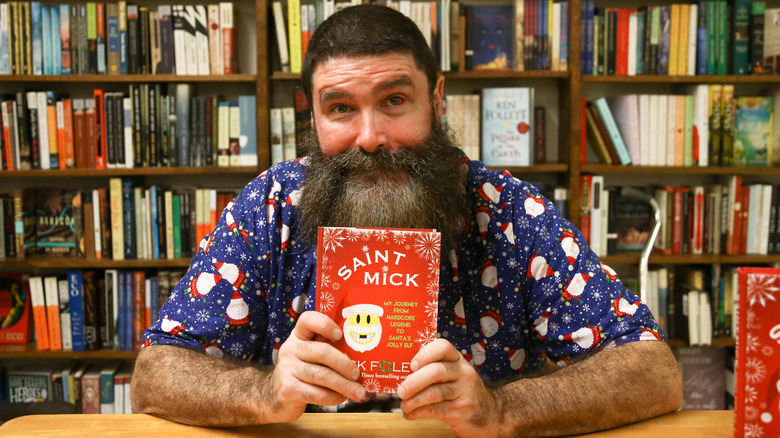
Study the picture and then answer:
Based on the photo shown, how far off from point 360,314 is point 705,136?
2.26 m

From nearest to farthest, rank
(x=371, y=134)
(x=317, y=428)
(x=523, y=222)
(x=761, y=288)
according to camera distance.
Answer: (x=761, y=288)
(x=317, y=428)
(x=371, y=134)
(x=523, y=222)

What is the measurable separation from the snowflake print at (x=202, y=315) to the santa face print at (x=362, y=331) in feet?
1.48

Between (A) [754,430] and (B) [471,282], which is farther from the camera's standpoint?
(B) [471,282]

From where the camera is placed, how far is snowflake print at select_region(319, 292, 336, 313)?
824 millimetres

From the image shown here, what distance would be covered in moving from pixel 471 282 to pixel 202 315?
556mm

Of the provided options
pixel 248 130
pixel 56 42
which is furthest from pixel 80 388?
pixel 56 42

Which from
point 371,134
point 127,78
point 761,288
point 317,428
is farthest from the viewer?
point 127,78

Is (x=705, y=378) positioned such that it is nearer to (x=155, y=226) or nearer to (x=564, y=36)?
(x=564, y=36)

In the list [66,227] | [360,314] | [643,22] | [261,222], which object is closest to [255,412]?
[360,314]

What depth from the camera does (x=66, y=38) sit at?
246 centimetres

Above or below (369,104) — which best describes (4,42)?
above

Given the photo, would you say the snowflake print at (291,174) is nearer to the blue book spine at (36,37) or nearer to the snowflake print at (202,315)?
the snowflake print at (202,315)

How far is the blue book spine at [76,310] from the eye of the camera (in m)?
2.54

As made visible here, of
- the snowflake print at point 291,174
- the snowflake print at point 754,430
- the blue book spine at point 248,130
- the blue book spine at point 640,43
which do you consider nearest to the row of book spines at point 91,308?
the blue book spine at point 248,130
